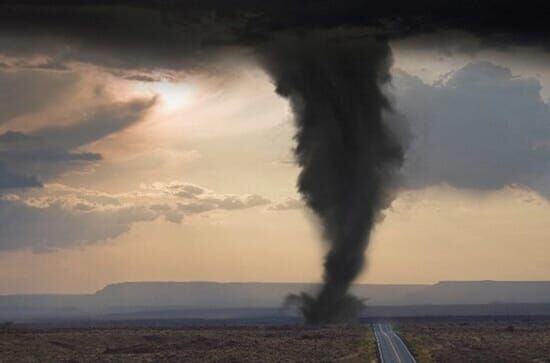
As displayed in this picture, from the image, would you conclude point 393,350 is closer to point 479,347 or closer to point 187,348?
point 479,347

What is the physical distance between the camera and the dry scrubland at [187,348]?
58.7m

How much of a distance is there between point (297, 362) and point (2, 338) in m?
35.8

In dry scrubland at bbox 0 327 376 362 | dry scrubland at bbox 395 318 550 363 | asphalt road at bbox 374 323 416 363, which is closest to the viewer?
asphalt road at bbox 374 323 416 363

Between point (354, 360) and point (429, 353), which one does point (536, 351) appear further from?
point (354, 360)

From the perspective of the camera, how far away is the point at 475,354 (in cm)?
6091

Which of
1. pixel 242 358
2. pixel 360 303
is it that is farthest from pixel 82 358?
pixel 360 303

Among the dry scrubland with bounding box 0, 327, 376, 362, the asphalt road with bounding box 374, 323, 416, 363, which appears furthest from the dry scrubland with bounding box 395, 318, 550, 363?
the dry scrubland with bounding box 0, 327, 376, 362

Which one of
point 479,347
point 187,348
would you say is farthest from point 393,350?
point 187,348

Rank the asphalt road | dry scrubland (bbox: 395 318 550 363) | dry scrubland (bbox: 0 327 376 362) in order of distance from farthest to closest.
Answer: dry scrubland (bbox: 0 327 376 362), dry scrubland (bbox: 395 318 550 363), the asphalt road

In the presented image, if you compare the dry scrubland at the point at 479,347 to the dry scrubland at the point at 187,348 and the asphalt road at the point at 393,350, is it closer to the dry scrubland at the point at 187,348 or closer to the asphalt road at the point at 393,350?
the asphalt road at the point at 393,350

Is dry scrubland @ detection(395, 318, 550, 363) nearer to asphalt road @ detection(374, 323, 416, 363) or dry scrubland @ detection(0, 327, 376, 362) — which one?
asphalt road @ detection(374, 323, 416, 363)

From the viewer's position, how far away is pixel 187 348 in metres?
69.4

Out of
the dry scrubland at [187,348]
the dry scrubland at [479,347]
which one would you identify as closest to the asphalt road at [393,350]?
the dry scrubland at [479,347]

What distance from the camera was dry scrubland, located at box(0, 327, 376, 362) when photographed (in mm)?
58688
